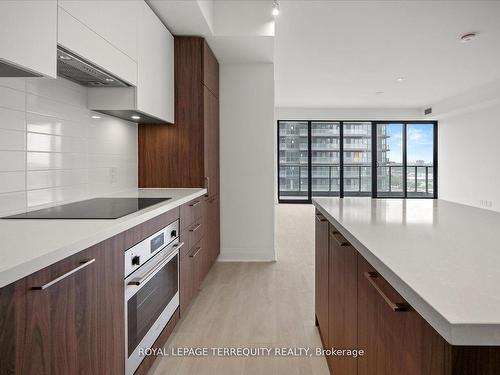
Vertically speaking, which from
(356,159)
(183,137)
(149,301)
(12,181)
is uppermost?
(356,159)

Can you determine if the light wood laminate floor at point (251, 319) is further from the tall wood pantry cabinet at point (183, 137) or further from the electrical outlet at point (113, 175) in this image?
the electrical outlet at point (113, 175)

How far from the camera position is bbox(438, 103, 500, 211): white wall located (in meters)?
7.40

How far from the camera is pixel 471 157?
823 centimetres

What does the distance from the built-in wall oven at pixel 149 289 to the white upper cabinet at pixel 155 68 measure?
99cm

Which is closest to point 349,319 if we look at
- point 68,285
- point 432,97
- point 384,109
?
point 68,285

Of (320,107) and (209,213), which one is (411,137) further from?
(209,213)

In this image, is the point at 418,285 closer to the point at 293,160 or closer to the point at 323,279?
the point at 323,279

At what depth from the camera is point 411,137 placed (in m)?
9.94

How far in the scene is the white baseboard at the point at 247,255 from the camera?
4.11 m

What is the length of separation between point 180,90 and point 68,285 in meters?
2.52

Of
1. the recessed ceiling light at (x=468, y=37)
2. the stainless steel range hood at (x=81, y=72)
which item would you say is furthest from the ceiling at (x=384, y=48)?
the stainless steel range hood at (x=81, y=72)

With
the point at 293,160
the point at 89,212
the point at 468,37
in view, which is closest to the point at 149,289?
the point at 89,212

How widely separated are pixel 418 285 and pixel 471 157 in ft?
29.8

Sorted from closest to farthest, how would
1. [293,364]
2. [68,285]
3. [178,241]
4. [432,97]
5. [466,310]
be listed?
[466,310], [68,285], [293,364], [178,241], [432,97]
